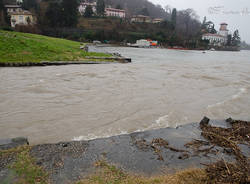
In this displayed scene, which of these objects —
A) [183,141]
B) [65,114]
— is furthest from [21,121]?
[183,141]

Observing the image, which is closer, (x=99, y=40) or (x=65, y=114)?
(x=65, y=114)

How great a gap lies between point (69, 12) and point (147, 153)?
75.5m

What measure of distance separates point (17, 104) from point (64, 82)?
3604mm

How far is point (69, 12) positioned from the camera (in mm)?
68312

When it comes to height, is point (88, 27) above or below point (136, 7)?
below

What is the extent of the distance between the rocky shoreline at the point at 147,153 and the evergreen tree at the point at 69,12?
7315 cm

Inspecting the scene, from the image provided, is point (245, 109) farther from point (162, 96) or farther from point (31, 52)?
point (31, 52)

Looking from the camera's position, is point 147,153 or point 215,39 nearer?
point 147,153

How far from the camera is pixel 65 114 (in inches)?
220

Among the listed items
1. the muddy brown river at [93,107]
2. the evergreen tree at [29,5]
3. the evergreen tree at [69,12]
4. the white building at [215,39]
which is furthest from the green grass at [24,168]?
the white building at [215,39]

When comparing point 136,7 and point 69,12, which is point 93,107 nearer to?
point 69,12

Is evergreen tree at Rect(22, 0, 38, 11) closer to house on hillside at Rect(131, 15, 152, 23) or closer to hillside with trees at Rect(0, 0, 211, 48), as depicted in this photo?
hillside with trees at Rect(0, 0, 211, 48)

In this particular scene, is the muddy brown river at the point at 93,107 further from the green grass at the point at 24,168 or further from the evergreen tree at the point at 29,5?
the evergreen tree at the point at 29,5

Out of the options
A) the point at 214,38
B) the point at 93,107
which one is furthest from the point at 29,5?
the point at 214,38
